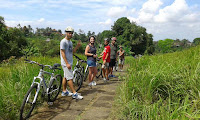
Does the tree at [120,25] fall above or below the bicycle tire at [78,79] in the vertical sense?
above

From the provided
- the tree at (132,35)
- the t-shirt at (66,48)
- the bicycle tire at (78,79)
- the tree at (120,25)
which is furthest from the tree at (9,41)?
the t-shirt at (66,48)

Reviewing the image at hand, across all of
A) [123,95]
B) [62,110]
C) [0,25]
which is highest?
[0,25]

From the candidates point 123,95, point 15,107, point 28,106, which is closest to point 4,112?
point 15,107

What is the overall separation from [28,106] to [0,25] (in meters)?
31.3

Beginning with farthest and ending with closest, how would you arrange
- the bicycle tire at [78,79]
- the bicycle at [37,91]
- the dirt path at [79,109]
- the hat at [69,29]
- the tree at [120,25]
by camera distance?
the tree at [120,25]
the bicycle tire at [78,79]
the hat at [69,29]
the dirt path at [79,109]
the bicycle at [37,91]

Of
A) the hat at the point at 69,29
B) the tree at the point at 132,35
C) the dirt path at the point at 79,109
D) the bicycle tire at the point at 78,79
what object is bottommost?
the dirt path at the point at 79,109

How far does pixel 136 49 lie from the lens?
137 ft

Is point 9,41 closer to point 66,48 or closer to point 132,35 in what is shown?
point 132,35

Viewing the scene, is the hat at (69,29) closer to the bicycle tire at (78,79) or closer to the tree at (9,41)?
the bicycle tire at (78,79)

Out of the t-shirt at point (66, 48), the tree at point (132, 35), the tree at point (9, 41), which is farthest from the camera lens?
the tree at point (132, 35)

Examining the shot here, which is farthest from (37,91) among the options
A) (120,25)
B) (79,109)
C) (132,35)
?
(120,25)

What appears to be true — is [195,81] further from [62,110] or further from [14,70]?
[14,70]

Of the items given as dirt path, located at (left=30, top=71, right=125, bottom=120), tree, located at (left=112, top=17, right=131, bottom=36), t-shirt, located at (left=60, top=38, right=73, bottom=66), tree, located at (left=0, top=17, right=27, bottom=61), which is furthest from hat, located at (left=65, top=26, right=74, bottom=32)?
tree, located at (left=112, top=17, right=131, bottom=36)

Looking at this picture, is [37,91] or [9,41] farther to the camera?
[9,41]
